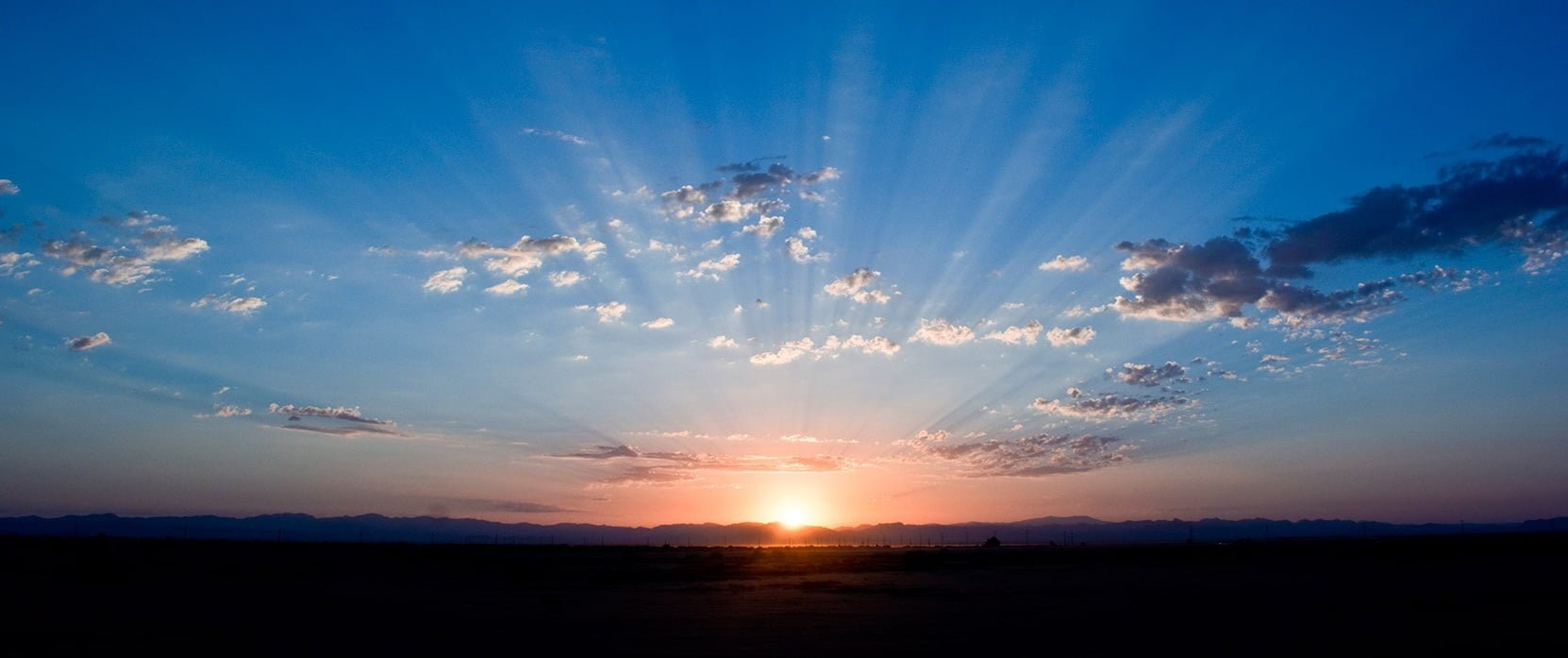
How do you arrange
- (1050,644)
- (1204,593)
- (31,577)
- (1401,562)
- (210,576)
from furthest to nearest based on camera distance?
(1401,562)
(210,576)
(31,577)
(1204,593)
(1050,644)

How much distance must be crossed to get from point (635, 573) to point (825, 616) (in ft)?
84.8

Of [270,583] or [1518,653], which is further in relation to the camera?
[270,583]

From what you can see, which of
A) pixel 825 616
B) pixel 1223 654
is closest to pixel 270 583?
pixel 825 616

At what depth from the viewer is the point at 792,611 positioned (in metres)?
26.2

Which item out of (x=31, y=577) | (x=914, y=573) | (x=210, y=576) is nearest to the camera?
(x=31, y=577)

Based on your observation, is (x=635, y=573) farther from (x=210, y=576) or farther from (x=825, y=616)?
(x=825, y=616)

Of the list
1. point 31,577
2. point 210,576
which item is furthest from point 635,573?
point 31,577

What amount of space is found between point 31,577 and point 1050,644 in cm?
4088

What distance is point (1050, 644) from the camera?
19.1m

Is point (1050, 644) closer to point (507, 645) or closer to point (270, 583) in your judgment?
point (507, 645)

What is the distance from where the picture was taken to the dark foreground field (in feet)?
63.8

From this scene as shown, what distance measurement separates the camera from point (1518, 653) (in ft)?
57.5

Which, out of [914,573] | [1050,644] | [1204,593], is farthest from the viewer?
[914,573]

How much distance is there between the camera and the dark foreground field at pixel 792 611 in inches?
766
